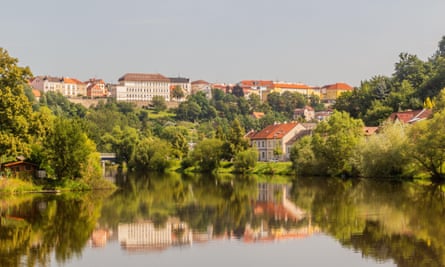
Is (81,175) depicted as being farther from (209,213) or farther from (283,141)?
(283,141)

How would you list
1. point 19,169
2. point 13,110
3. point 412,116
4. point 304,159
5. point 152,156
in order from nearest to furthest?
point 13,110, point 19,169, point 304,159, point 412,116, point 152,156

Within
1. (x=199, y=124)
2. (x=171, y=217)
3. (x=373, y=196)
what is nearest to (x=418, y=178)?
(x=373, y=196)

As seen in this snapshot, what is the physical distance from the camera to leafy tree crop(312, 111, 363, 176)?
68812 millimetres

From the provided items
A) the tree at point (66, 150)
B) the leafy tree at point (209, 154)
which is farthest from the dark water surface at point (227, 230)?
the leafy tree at point (209, 154)

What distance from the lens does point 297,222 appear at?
31.4 meters

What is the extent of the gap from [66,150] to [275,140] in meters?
56.7

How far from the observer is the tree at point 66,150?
5038cm

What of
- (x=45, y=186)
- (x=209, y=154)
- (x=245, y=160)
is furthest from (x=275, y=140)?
(x=45, y=186)

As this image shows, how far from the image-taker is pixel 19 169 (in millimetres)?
52250

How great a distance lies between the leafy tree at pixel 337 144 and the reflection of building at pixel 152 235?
39.4m

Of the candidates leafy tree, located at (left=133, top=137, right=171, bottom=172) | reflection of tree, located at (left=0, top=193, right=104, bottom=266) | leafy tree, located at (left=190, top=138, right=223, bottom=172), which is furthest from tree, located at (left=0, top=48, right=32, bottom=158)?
leafy tree, located at (left=133, top=137, right=171, bottom=172)

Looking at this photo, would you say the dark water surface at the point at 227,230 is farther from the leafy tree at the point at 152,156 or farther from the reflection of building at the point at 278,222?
the leafy tree at the point at 152,156

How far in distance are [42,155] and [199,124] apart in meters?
139

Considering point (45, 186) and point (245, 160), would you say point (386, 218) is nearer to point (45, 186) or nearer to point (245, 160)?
point (45, 186)
